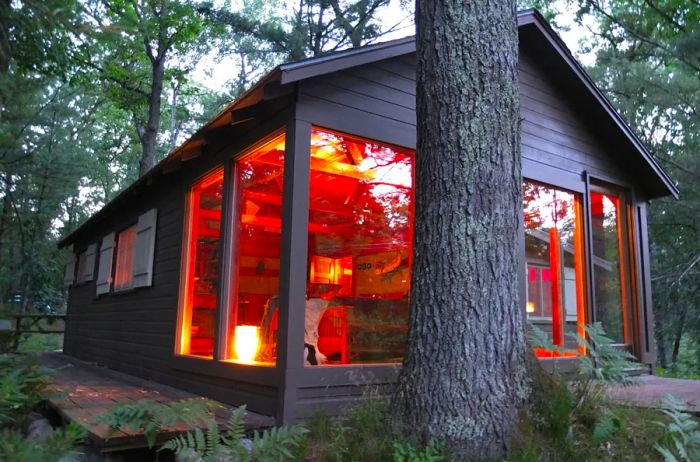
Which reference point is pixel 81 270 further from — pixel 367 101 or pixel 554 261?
pixel 554 261

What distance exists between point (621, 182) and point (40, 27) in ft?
22.0

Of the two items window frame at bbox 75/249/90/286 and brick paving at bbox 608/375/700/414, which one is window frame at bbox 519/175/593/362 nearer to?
brick paving at bbox 608/375/700/414

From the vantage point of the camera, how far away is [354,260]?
20.7 ft

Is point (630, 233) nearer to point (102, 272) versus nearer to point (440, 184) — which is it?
point (440, 184)

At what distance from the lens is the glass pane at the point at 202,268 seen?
549 centimetres

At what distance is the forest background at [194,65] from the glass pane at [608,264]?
2515 mm

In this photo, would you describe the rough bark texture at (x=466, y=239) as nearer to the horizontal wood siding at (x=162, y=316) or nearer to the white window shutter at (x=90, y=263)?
the horizontal wood siding at (x=162, y=316)

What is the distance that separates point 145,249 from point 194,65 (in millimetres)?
19904

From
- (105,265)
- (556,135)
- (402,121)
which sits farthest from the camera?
(105,265)

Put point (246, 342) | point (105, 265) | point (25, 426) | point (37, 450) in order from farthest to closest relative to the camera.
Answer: point (105, 265), point (246, 342), point (25, 426), point (37, 450)

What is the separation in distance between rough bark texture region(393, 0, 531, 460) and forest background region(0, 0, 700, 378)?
311cm

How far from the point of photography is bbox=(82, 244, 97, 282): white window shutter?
1041 centimetres

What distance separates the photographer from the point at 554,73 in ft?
22.0


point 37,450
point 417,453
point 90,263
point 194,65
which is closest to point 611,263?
point 417,453
